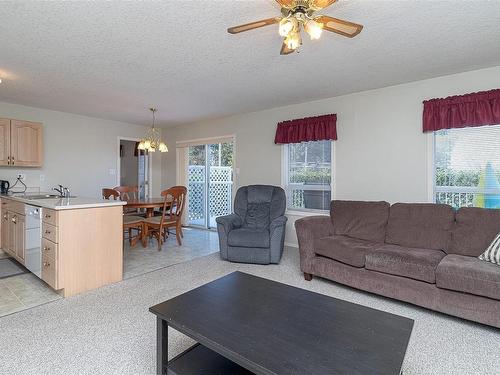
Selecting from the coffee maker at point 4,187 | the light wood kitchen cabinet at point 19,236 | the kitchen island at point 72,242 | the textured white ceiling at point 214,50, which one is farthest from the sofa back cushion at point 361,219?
the coffee maker at point 4,187

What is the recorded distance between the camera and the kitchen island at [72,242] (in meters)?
2.56

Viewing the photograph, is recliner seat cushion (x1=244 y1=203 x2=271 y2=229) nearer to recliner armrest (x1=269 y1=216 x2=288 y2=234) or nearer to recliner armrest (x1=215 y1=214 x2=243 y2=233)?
recliner armrest (x1=215 y1=214 x2=243 y2=233)

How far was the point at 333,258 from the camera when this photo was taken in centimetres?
288

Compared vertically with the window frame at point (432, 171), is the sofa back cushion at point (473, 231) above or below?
below

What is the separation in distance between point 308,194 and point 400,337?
10.4ft

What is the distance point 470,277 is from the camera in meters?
2.10

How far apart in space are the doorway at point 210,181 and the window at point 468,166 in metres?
3.65

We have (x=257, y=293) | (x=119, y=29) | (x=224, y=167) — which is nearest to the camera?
(x=257, y=293)

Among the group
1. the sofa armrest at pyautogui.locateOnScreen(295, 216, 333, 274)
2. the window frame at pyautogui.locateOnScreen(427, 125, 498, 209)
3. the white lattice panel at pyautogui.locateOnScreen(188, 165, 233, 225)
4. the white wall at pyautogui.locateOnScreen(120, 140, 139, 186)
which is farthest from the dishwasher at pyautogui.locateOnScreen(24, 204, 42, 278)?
the window frame at pyautogui.locateOnScreen(427, 125, 498, 209)

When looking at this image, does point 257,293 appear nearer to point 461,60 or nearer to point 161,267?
point 161,267

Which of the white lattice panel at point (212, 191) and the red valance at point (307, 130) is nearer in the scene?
the red valance at point (307, 130)

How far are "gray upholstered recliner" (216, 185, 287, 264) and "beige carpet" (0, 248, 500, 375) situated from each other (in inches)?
34.8

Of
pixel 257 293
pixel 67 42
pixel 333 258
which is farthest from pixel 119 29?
pixel 333 258

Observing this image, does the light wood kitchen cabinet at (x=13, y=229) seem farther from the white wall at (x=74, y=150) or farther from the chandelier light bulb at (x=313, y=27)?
the chandelier light bulb at (x=313, y=27)
